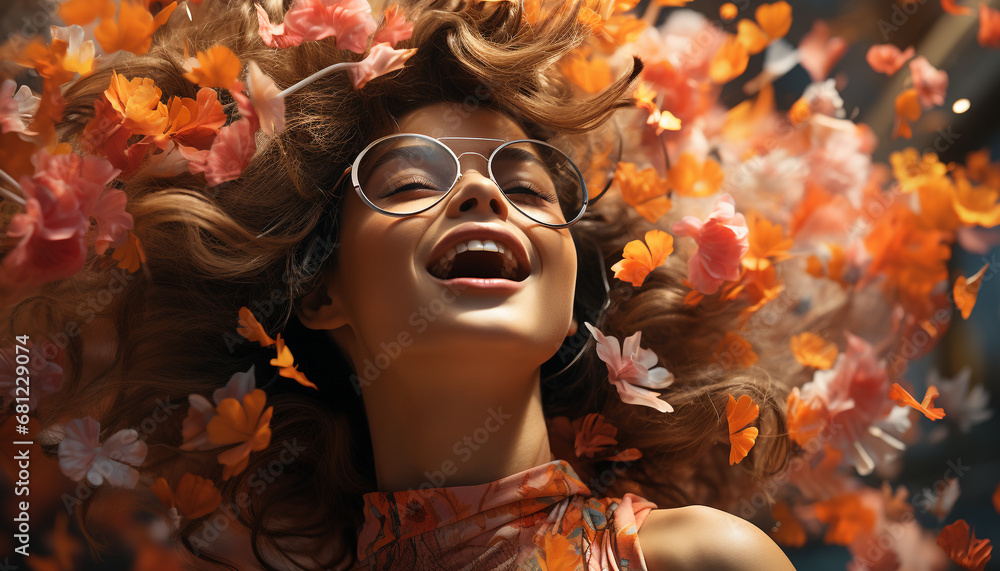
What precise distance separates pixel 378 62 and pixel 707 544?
1.03 metres

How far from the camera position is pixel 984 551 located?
5.26ft

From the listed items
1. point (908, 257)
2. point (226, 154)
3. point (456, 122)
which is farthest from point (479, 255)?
point (908, 257)

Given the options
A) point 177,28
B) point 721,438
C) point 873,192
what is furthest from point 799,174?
point 177,28

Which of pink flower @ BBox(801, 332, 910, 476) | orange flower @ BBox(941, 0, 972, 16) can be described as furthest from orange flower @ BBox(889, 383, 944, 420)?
orange flower @ BBox(941, 0, 972, 16)

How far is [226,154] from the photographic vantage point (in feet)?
4.49

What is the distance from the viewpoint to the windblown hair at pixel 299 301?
58.2 inches

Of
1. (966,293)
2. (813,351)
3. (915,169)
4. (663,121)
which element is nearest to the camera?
(663,121)

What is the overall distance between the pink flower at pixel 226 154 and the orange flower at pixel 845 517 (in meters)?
1.69

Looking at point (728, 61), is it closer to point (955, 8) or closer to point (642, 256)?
point (955, 8)

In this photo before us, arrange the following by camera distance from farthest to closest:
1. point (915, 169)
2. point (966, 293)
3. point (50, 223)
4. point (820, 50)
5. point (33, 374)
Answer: point (820, 50), point (915, 169), point (966, 293), point (33, 374), point (50, 223)

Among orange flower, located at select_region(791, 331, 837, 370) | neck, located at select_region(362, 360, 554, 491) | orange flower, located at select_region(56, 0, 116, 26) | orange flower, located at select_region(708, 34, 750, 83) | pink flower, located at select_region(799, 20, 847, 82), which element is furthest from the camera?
pink flower, located at select_region(799, 20, 847, 82)

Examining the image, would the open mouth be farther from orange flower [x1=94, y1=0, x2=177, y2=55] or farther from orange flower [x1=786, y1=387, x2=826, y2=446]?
orange flower [x1=786, y1=387, x2=826, y2=446]

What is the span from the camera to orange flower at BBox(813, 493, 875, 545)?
1.94m

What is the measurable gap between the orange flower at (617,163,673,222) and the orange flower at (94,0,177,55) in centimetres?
103
